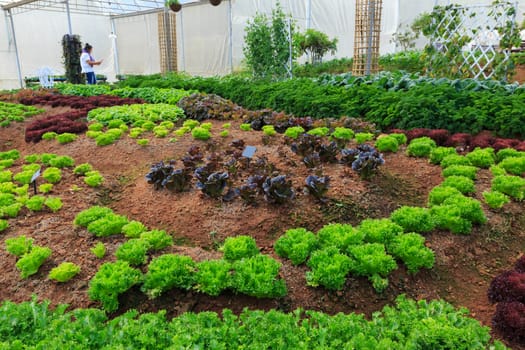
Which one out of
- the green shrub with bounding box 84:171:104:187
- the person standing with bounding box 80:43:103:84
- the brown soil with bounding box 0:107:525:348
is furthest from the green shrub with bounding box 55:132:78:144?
the person standing with bounding box 80:43:103:84

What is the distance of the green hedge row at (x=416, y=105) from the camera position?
260 inches

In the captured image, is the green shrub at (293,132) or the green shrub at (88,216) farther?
the green shrub at (293,132)

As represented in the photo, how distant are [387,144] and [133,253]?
420 cm

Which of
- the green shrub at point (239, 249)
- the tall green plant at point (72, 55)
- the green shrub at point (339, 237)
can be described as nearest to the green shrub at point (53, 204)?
the green shrub at point (239, 249)

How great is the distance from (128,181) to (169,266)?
2.82m

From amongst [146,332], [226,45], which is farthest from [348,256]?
[226,45]

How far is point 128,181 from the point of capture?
5.62m

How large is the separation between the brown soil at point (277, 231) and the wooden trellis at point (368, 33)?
7721 millimetres

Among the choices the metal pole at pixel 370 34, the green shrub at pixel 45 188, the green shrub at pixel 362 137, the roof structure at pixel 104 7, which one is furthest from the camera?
the roof structure at pixel 104 7

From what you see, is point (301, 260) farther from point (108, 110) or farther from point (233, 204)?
point (108, 110)

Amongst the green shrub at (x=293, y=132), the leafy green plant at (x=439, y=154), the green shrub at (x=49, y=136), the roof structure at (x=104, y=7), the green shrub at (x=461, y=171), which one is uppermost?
the roof structure at (x=104, y=7)

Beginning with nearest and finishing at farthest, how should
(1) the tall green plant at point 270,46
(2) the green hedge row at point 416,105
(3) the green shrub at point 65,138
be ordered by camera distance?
(2) the green hedge row at point 416,105 < (3) the green shrub at point 65,138 < (1) the tall green plant at point 270,46

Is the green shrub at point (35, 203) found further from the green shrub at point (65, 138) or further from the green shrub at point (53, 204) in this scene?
the green shrub at point (65, 138)

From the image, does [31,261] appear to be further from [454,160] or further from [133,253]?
[454,160]
